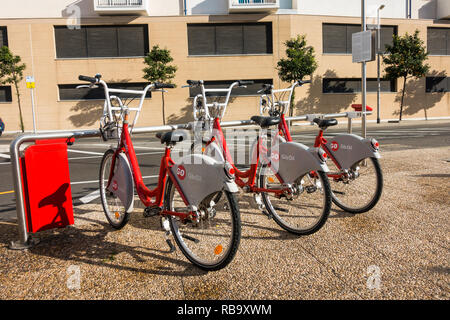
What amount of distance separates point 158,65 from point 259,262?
22.2 meters

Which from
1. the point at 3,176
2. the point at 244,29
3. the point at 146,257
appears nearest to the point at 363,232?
the point at 146,257

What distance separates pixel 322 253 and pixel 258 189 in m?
0.97

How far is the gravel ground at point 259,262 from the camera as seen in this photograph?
2.51m

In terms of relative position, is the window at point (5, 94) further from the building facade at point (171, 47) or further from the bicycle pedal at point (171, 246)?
the bicycle pedal at point (171, 246)

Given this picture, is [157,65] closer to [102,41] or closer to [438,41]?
[102,41]

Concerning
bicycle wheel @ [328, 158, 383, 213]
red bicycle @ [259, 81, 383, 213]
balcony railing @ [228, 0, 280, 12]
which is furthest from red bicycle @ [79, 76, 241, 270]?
balcony railing @ [228, 0, 280, 12]

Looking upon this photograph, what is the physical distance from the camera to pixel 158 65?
2362 cm

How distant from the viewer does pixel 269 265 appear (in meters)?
2.88

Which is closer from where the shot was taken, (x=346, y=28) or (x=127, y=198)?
(x=127, y=198)

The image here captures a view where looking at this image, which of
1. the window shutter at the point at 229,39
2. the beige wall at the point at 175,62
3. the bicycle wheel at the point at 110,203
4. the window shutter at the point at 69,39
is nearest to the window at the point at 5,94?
the beige wall at the point at 175,62

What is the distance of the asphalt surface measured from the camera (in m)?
2.51

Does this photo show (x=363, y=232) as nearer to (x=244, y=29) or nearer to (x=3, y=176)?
(x=3, y=176)

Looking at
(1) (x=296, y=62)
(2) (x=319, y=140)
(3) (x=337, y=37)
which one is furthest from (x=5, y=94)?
(2) (x=319, y=140)

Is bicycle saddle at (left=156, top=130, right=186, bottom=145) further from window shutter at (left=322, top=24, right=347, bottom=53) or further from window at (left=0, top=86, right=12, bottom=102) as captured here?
window shutter at (left=322, top=24, right=347, bottom=53)
